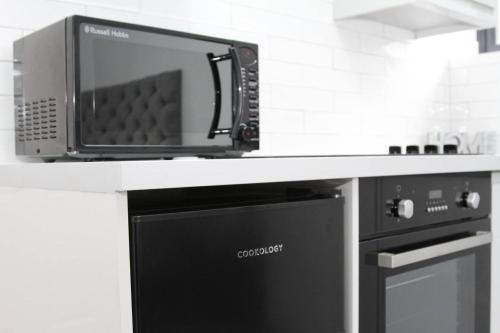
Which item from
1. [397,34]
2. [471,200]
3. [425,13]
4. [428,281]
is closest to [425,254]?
[428,281]

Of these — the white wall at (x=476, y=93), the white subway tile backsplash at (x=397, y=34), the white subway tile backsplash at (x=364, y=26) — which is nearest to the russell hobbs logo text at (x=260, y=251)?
the white subway tile backsplash at (x=364, y=26)

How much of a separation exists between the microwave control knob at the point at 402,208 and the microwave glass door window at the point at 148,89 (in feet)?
1.43

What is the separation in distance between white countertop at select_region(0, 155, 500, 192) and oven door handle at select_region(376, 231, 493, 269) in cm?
19

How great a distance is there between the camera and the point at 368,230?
1.35m

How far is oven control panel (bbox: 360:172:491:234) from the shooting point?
1.36 m

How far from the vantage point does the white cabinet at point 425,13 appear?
216 centimetres

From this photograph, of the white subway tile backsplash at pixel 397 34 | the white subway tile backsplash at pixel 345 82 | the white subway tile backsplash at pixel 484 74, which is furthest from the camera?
the white subway tile backsplash at pixel 484 74

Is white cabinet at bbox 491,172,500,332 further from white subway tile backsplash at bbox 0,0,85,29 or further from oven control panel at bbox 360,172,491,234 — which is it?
white subway tile backsplash at bbox 0,0,85,29

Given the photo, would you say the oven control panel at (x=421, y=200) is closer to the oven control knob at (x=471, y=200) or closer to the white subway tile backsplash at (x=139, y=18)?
the oven control knob at (x=471, y=200)

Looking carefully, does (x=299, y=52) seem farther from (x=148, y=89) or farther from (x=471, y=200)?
(x=148, y=89)

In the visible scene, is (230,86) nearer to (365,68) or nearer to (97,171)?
(97,171)

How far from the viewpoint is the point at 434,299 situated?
1.57 meters

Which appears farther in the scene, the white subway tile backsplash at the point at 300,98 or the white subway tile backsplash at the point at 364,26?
the white subway tile backsplash at the point at 364,26

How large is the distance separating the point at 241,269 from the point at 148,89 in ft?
1.65
